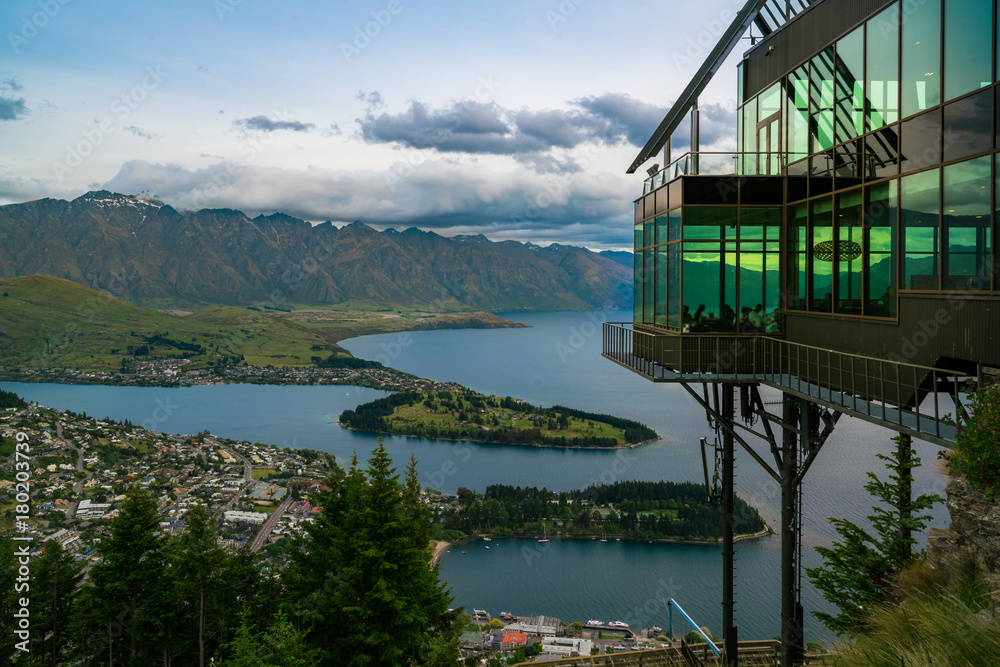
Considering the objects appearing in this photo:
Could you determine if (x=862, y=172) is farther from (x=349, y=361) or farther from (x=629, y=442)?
(x=349, y=361)

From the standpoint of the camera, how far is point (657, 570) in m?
62.3

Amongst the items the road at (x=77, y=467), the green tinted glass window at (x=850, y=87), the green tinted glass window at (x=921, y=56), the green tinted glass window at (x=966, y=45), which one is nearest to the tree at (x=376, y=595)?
the green tinted glass window at (x=850, y=87)

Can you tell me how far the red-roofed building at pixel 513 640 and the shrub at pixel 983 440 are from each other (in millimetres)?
39609

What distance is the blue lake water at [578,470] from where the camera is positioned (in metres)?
55.5

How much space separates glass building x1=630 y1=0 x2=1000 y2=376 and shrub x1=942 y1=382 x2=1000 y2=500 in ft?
4.68

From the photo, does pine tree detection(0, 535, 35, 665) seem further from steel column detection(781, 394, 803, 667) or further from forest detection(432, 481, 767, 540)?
forest detection(432, 481, 767, 540)

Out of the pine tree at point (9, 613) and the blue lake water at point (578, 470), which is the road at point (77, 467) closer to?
the blue lake water at point (578, 470)

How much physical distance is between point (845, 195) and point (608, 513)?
69.9 metres

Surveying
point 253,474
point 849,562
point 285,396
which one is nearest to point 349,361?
point 285,396

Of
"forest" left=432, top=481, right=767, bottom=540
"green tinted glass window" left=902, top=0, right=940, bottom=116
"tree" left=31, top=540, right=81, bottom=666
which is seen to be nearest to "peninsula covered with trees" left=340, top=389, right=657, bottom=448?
"forest" left=432, top=481, right=767, bottom=540

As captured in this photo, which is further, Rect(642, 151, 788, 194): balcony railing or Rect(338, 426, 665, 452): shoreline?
Rect(338, 426, 665, 452): shoreline

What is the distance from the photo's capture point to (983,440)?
6023 mm

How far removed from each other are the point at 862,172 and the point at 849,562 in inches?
378

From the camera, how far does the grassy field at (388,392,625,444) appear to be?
10744cm
